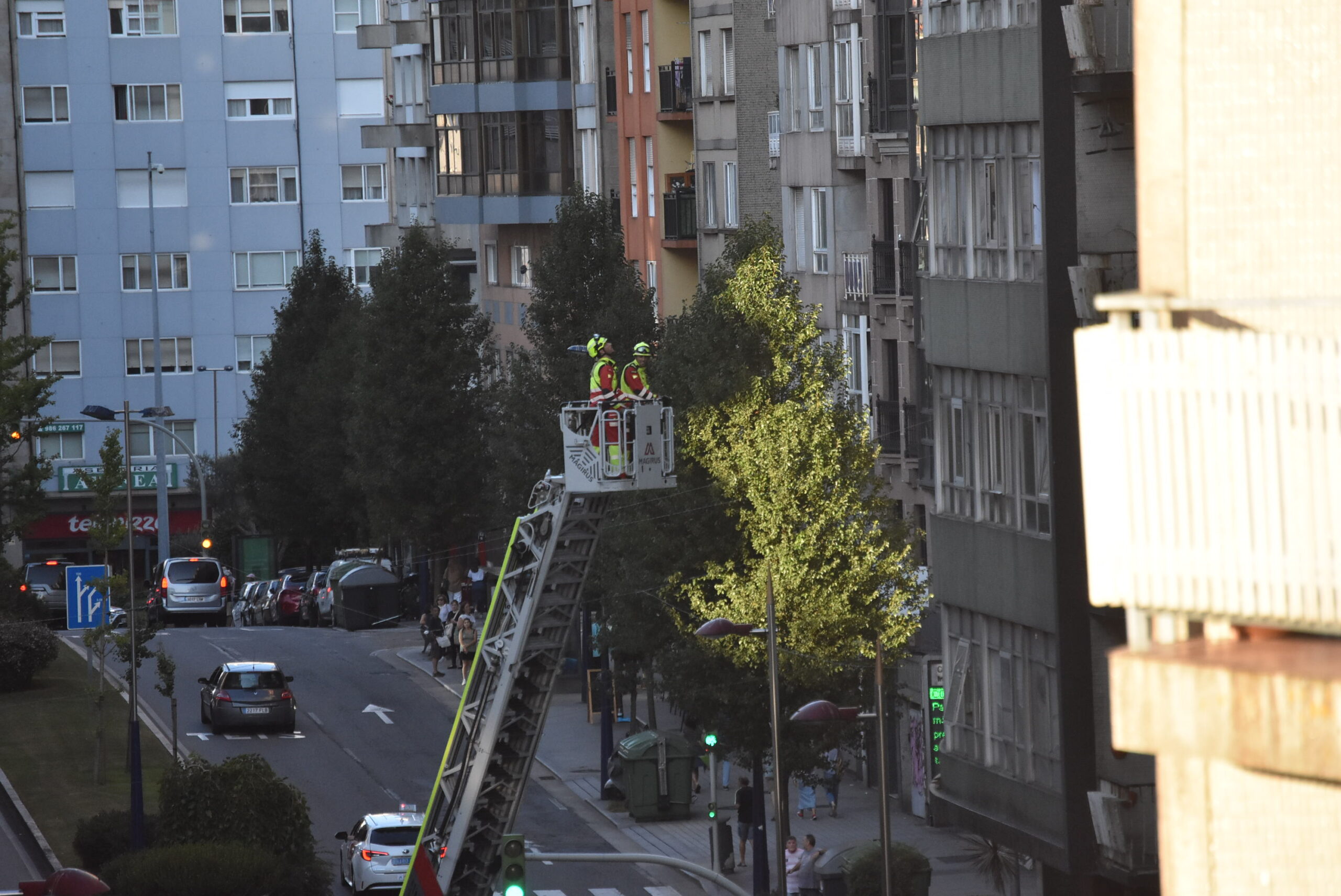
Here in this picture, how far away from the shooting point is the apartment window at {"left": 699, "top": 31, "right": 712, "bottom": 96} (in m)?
62.5

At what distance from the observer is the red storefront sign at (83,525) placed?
328ft

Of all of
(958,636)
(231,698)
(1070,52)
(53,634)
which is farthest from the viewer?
(53,634)

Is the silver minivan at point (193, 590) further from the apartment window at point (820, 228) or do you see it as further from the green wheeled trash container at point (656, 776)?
the green wheeled trash container at point (656, 776)

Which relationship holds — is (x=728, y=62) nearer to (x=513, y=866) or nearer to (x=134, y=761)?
(x=134, y=761)

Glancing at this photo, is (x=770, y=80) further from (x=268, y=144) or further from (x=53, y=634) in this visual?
(x=268, y=144)

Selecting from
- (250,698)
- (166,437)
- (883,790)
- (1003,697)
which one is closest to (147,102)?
(166,437)

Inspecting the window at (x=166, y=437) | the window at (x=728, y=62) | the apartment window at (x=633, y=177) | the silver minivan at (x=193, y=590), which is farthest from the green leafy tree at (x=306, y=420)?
the window at (x=728, y=62)

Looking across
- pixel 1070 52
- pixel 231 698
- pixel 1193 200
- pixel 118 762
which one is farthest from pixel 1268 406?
pixel 231 698

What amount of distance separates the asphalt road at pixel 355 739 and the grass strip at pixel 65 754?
1.42 metres

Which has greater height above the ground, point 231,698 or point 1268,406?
point 1268,406

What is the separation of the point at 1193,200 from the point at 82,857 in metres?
29.8

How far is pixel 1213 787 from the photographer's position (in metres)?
9.44

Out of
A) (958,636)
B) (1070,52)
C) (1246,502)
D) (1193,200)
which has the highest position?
(1070,52)

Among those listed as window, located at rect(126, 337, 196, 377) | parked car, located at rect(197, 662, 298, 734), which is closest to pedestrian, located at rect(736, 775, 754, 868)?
parked car, located at rect(197, 662, 298, 734)
